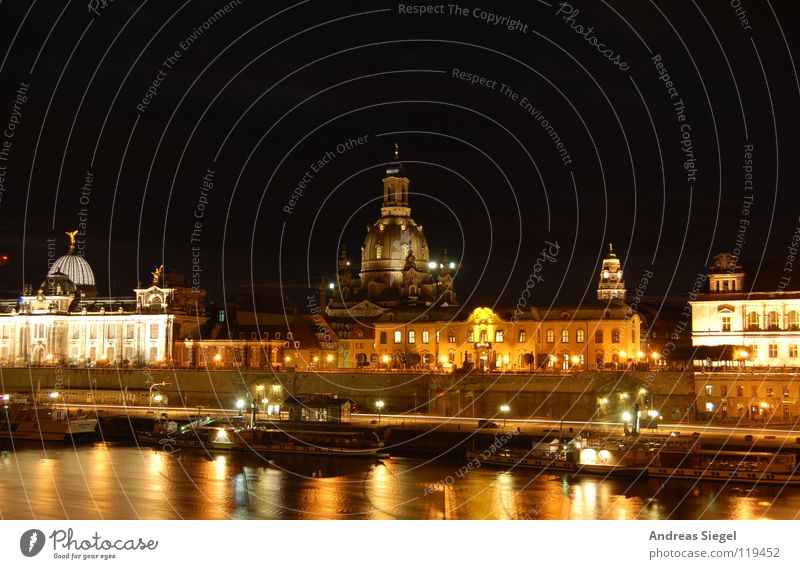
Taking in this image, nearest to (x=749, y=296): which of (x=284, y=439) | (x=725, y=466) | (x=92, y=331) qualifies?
(x=725, y=466)

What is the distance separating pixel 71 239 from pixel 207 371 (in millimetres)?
46018

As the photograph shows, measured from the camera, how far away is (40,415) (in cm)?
6744

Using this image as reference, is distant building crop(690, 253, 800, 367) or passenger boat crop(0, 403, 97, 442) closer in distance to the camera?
passenger boat crop(0, 403, 97, 442)

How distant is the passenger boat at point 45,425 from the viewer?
211 feet

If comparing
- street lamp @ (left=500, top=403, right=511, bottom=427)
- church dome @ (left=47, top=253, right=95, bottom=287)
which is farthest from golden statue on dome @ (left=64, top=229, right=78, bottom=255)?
street lamp @ (left=500, top=403, right=511, bottom=427)

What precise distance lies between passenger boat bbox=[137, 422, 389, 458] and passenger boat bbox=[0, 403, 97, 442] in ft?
14.1

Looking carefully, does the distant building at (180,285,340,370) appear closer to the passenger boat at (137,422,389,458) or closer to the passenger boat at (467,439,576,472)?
the passenger boat at (137,422,389,458)

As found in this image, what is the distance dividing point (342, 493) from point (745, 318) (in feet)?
114

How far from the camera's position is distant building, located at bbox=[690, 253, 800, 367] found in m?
65.7

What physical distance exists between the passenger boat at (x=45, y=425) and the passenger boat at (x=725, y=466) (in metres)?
34.7

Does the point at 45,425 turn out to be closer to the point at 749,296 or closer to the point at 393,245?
the point at 749,296

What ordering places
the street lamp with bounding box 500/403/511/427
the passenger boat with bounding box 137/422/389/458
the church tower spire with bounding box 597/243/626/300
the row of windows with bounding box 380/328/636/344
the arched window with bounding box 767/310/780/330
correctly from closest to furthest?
1. the passenger boat with bounding box 137/422/389/458
2. the street lamp with bounding box 500/403/511/427
3. the arched window with bounding box 767/310/780/330
4. the row of windows with bounding box 380/328/636/344
5. the church tower spire with bounding box 597/243/626/300

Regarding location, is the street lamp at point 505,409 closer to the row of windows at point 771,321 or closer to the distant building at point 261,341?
the row of windows at point 771,321
